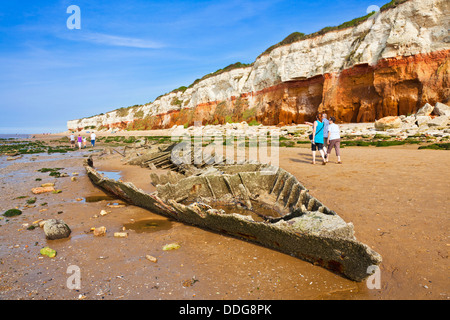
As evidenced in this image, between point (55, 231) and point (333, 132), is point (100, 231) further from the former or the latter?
point (333, 132)

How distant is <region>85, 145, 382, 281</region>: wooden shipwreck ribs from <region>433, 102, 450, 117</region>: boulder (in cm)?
2264

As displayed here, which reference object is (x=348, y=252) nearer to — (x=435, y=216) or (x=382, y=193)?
(x=435, y=216)

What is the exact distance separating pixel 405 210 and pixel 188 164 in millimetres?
9179

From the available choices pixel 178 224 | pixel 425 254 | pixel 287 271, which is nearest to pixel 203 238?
pixel 178 224

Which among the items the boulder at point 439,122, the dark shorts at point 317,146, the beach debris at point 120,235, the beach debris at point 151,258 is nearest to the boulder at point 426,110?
the boulder at point 439,122

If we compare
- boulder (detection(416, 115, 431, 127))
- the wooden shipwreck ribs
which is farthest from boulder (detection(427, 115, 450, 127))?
the wooden shipwreck ribs

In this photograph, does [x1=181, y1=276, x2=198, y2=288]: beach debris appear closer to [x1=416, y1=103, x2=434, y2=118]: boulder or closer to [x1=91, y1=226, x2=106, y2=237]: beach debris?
[x1=91, y1=226, x2=106, y2=237]: beach debris

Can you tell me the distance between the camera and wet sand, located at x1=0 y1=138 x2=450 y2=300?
337 centimetres

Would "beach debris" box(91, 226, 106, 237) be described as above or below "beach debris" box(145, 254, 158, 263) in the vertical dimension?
above

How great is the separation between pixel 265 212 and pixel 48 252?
178 inches

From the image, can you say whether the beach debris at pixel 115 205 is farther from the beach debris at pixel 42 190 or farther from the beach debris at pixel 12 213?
the beach debris at pixel 42 190

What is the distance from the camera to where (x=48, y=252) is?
459 centimetres

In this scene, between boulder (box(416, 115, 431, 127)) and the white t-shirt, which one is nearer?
the white t-shirt

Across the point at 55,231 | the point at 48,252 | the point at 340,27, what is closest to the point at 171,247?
the point at 48,252
